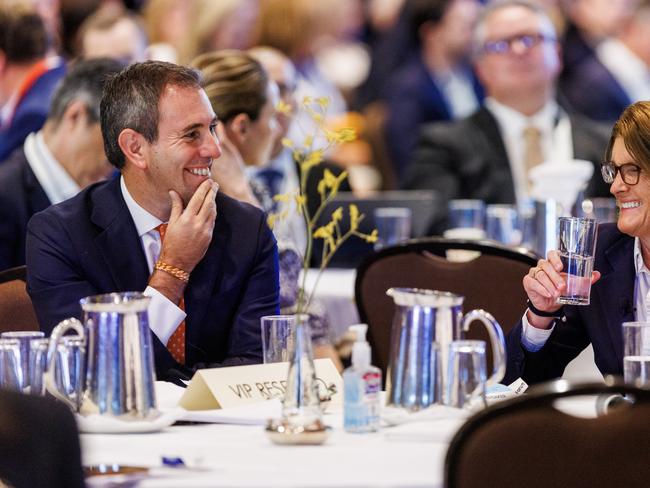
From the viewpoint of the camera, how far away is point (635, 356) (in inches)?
103

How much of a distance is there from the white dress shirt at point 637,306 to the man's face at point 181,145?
0.94 meters

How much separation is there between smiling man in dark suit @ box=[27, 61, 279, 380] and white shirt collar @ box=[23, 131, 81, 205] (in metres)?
1.34

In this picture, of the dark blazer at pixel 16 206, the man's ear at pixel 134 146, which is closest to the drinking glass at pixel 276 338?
the man's ear at pixel 134 146

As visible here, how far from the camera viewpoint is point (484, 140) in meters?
7.01

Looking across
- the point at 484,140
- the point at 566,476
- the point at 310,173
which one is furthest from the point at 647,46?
the point at 566,476

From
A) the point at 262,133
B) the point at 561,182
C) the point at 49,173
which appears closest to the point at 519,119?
the point at 561,182

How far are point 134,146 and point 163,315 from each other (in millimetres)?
505

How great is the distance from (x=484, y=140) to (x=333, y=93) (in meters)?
3.91

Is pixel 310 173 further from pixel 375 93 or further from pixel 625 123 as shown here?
pixel 375 93

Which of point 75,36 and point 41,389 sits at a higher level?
point 75,36

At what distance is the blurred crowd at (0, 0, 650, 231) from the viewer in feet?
21.3

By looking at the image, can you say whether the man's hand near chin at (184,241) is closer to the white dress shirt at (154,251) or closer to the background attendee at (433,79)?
the white dress shirt at (154,251)

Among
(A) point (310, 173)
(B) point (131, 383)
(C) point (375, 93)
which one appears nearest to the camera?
(B) point (131, 383)

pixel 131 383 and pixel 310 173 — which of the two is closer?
pixel 131 383
